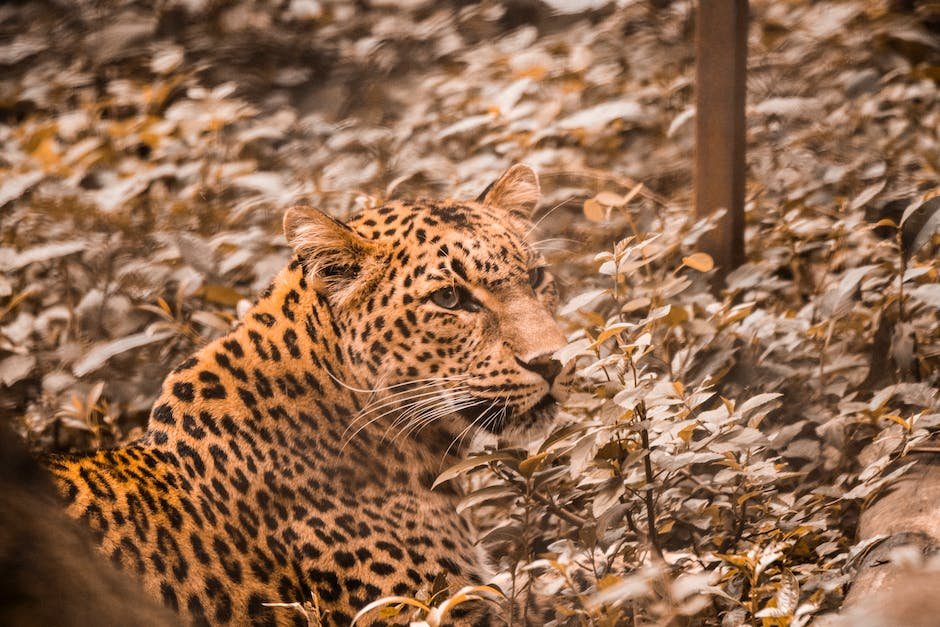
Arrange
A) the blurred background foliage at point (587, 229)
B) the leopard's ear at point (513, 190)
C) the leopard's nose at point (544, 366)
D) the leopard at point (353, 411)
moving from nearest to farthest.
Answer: the blurred background foliage at point (587, 229) → the leopard at point (353, 411) → the leopard's nose at point (544, 366) → the leopard's ear at point (513, 190)

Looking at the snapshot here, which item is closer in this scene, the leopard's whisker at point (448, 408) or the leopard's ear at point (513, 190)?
the leopard's whisker at point (448, 408)

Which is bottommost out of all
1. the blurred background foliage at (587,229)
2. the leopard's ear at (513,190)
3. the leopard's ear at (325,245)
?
the blurred background foliage at (587,229)

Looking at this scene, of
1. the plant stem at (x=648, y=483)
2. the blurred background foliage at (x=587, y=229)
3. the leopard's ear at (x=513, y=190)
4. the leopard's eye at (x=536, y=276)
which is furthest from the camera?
the leopard's ear at (x=513, y=190)

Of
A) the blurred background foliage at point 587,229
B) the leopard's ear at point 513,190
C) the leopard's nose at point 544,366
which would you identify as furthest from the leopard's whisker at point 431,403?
the leopard's ear at point 513,190

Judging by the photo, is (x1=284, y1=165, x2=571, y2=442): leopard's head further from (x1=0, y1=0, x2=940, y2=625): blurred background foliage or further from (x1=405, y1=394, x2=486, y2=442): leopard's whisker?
(x1=0, y1=0, x2=940, y2=625): blurred background foliage

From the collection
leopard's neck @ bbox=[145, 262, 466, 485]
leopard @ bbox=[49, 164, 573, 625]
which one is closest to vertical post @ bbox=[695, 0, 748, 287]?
leopard @ bbox=[49, 164, 573, 625]

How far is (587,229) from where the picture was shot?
634 cm

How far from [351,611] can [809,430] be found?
6.79ft

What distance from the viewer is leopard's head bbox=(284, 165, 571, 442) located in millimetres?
3750

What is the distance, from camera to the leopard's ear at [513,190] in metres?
4.30

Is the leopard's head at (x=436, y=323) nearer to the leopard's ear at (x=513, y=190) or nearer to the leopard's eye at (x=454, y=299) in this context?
the leopard's eye at (x=454, y=299)

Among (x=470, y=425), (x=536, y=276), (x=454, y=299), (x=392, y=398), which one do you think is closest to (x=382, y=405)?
(x=392, y=398)

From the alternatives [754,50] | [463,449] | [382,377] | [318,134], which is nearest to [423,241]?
[382,377]

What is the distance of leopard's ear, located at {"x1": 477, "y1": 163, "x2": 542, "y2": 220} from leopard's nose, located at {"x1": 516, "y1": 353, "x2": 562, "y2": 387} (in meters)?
0.91
